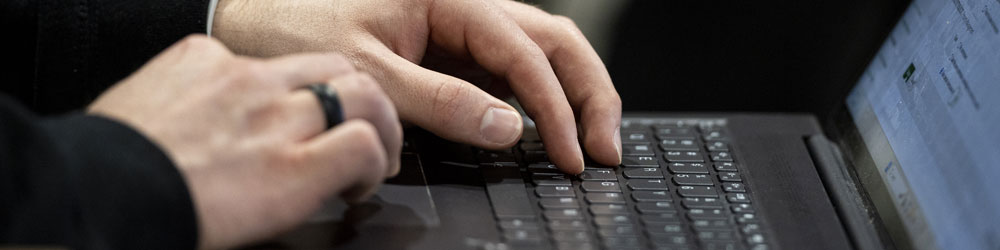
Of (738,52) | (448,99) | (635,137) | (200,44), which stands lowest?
(738,52)

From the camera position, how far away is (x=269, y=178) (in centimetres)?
53

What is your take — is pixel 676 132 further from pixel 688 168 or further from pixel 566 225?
pixel 566 225

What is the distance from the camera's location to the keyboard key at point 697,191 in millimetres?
711

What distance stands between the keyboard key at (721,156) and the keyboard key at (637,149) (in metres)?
0.05

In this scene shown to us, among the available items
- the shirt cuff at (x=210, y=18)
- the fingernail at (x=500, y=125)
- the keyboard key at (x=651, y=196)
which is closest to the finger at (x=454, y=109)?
the fingernail at (x=500, y=125)

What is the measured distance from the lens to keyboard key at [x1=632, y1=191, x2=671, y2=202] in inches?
27.5

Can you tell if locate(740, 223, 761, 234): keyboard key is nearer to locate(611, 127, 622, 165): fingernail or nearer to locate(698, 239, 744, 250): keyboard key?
locate(698, 239, 744, 250): keyboard key

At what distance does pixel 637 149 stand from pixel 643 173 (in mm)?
56

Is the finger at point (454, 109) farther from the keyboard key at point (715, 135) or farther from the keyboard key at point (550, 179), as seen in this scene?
the keyboard key at point (715, 135)

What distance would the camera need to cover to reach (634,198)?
27.4 inches

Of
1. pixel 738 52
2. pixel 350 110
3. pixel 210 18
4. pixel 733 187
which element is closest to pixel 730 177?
pixel 733 187

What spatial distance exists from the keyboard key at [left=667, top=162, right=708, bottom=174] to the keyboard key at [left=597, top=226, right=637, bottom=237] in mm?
124

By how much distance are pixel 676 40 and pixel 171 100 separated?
3.55 ft

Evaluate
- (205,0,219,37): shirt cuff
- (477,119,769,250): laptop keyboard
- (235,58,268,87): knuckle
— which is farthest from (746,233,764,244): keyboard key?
(205,0,219,37): shirt cuff
